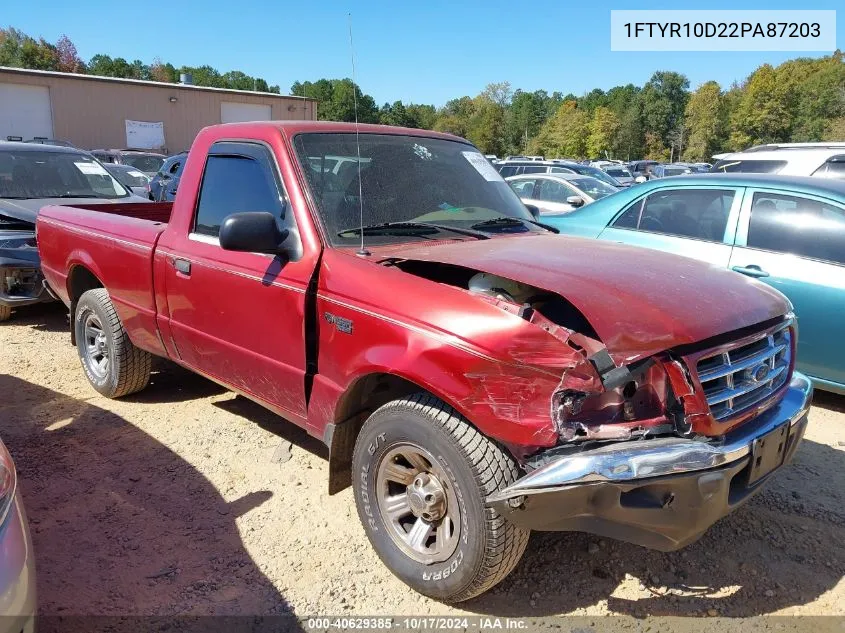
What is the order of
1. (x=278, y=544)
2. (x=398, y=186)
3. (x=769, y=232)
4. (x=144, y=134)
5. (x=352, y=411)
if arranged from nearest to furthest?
1. (x=352, y=411)
2. (x=278, y=544)
3. (x=398, y=186)
4. (x=769, y=232)
5. (x=144, y=134)

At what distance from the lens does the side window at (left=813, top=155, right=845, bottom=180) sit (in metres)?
8.52

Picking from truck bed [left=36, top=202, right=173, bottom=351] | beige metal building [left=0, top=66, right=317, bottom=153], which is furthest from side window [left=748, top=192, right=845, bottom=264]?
beige metal building [left=0, top=66, right=317, bottom=153]

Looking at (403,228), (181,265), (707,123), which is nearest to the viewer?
(403,228)

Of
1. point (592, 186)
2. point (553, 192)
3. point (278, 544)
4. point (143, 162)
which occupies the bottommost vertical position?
point (278, 544)

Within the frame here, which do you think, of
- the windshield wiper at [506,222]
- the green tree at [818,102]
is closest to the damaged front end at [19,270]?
the windshield wiper at [506,222]

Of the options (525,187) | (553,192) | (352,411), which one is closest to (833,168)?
(553,192)

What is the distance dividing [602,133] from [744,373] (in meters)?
71.8

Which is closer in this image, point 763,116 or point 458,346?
point 458,346

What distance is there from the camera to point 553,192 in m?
11.9

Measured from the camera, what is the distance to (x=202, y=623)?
2568 millimetres

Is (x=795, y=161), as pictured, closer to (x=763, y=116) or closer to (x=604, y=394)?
(x=604, y=394)

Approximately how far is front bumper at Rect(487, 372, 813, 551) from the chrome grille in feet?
0.51

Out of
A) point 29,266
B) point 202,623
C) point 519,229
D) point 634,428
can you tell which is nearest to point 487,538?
point 634,428

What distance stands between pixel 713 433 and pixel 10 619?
2.35m
